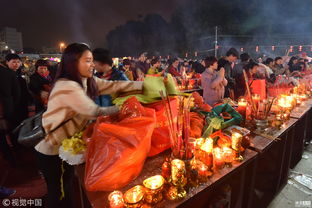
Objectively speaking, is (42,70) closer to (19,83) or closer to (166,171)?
(19,83)

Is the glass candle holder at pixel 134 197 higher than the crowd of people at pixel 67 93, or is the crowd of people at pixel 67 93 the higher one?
the crowd of people at pixel 67 93

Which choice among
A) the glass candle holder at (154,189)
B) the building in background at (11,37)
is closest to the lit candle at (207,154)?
the glass candle holder at (154,189)

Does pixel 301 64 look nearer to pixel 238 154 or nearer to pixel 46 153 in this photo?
pixel 238 154

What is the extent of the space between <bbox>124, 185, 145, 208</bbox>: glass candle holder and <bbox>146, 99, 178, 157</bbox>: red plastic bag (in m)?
0.40

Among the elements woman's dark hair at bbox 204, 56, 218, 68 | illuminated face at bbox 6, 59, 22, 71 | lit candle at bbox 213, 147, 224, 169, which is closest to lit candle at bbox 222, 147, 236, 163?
lit candle at bbox 213, 147, 224, 169

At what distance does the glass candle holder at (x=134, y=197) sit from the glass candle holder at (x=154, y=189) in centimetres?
4

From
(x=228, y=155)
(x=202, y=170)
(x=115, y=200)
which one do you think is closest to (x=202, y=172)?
(x=202, y=170)

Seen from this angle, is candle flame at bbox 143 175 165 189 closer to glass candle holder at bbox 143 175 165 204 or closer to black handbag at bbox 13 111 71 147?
glass candle holder at bbox 143 175 165 204

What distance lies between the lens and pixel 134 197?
107 cm

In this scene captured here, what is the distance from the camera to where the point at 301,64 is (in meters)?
6.50

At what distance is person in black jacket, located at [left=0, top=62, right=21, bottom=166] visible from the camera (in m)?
2.99

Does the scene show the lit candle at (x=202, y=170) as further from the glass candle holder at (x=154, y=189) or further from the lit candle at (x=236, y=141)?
the lit candle at (x=236, y=141)

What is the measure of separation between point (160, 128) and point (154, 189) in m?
0.50

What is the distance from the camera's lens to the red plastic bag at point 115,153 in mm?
1086
